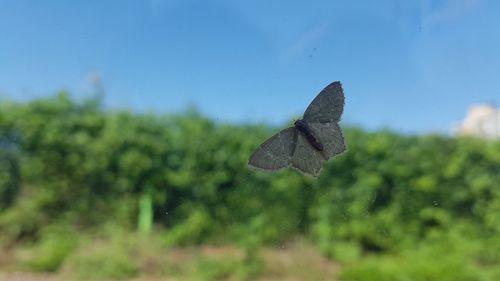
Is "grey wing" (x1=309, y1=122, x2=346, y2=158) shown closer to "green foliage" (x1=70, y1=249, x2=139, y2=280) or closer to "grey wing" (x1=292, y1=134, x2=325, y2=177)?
"grey wing" (x1=292, y1=134, x2=325, y2=177)

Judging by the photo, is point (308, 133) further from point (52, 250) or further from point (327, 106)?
point (52, 250)

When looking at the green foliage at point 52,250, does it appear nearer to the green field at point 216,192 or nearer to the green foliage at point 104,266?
the green field at point 216,192

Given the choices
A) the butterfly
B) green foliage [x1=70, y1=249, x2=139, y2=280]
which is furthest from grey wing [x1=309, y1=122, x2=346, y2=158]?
green foliage [x1=70, y1=249, x2=139, y2=280]

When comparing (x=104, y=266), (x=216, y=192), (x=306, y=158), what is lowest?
(x=104, y=266)

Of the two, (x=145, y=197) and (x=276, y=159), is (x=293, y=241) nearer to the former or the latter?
(x=145, y=197)

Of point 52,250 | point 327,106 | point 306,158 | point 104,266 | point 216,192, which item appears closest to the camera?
point 306,158

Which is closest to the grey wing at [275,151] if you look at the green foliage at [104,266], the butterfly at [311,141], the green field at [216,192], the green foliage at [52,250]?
the butterfly at [311,141]

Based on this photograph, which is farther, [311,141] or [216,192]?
[216,192]

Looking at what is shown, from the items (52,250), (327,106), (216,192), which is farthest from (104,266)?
(327,106)
